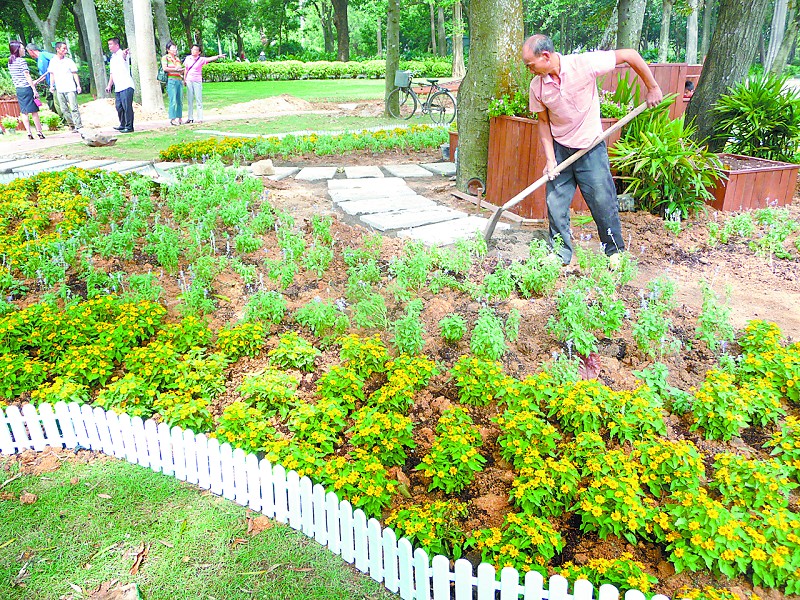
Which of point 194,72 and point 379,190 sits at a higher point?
point 194,72

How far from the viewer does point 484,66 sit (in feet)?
22.3

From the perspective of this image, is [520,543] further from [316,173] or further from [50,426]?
[316,173]

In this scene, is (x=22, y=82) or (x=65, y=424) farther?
(x=22, y=82)

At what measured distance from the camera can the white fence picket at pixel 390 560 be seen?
237 centimetres

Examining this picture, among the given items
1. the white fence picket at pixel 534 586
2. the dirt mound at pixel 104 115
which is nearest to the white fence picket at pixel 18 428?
the white fence picket at pixel 534 586

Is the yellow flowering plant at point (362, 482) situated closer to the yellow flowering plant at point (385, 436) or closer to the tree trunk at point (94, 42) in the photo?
the yellow flowering plant at point (385, 436)

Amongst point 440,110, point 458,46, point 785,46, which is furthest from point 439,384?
point 458,46

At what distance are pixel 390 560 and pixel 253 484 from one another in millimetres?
787

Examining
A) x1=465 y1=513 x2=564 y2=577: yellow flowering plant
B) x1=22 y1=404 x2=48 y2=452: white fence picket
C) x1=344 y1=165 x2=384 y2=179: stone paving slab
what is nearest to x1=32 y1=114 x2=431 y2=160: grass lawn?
x1=344 y1=165 x2=384 y2=179: stone paving slab

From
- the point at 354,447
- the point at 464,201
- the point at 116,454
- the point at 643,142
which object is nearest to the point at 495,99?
the point at 464,201

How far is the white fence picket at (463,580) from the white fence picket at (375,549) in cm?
36

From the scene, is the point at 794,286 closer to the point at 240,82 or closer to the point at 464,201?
the point at 464,201

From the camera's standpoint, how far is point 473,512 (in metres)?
2.77

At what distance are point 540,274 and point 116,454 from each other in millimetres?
2953
